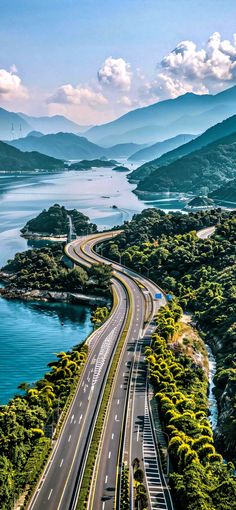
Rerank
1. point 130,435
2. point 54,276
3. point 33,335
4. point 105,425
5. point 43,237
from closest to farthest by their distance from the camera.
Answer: point 130,435, point 105,425, point 33,335, point 54,276, point 43,237

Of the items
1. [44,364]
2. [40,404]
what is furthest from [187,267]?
[40,404]

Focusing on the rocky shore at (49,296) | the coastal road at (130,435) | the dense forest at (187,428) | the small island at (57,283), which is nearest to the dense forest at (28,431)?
the coastal road at (130,435)

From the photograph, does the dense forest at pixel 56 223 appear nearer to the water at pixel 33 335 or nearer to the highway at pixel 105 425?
the water at pixel 33 335

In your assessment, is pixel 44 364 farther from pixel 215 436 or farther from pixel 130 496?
pixel 130 496

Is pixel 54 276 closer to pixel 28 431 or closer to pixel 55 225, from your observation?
pixel 28 431

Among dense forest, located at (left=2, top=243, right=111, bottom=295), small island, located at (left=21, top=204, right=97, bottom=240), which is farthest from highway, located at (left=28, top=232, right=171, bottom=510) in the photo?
small island, located at (left=21, top=204, right=97, bottom=240)

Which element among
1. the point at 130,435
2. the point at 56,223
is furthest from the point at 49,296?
the point at 56,223
